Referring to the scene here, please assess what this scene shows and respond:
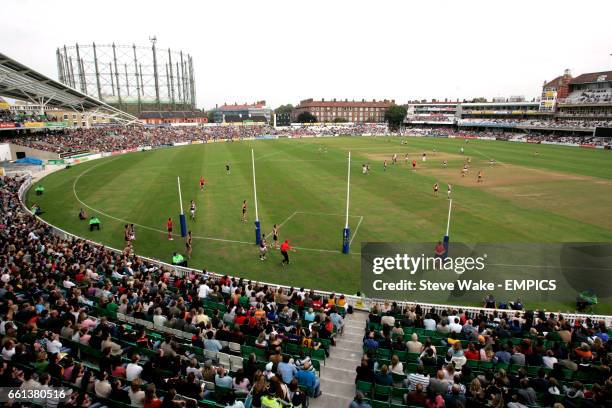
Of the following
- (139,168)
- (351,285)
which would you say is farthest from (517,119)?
(351,285)

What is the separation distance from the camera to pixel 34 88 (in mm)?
60062

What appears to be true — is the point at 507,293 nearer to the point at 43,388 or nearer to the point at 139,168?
the point at 43,388

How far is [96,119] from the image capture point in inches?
4609

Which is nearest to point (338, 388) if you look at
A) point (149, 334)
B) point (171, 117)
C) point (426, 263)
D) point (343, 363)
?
point (343, 363)

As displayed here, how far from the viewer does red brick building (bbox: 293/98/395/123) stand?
194375 millimetres

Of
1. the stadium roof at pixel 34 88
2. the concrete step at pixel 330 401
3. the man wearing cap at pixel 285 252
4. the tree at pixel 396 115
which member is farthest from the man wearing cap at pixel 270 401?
the tree at pixel 396 115

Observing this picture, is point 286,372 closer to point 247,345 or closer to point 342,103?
point 247,345

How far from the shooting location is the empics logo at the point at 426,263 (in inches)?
699

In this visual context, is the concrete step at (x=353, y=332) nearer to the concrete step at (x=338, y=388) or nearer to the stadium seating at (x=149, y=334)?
the stadium seating at (x=149, y=334)

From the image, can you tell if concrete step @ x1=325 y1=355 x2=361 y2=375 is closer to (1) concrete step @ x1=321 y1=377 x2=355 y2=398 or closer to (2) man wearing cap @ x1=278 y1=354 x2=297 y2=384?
(1) concrete step @ x1=321 y1=377 x2=355 y2=398

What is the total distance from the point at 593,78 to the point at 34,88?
128086mm

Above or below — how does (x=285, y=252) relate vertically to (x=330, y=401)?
below

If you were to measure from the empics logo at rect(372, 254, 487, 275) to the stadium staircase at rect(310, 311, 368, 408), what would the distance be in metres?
4.88

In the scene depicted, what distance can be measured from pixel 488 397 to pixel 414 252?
46.4 feet
